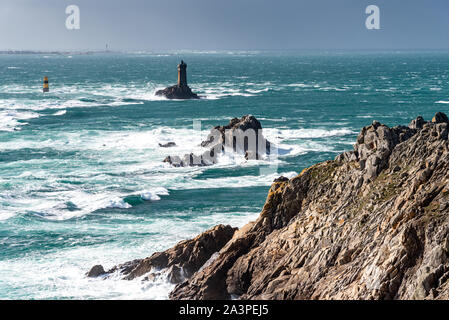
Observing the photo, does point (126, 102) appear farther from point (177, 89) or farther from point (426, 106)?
point (426, 106)

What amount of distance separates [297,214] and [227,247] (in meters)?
2.94

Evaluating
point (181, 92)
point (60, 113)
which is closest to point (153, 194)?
point (60, 113)

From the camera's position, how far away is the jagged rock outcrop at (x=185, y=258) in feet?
87.8

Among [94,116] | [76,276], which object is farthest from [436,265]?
[94,116]

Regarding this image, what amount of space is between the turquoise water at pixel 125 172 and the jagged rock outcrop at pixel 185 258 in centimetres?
64

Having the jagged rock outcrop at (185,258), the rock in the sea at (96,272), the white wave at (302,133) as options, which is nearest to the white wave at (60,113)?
the white wave at (302,133)

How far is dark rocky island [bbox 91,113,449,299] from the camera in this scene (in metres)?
18.0

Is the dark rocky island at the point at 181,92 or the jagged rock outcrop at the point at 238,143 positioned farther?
the dark rocky island at the point at 181,92

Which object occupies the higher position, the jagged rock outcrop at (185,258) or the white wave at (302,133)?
the white wave at (302,133)

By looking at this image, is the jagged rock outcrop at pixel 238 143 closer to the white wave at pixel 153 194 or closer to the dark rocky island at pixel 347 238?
the white wave at pixel 153 194

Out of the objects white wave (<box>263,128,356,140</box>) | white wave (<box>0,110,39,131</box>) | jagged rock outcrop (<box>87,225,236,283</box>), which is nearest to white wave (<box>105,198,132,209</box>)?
jagged rock outcrop (<box>87,225,236,283</box>)

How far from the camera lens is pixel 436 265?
17188 millimetres

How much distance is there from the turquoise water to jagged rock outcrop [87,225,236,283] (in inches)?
25.1

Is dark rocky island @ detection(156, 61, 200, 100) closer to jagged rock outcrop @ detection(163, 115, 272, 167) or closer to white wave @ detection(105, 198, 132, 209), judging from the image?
jagged rock outcrop @ detection(163, 115, 272, 167)
